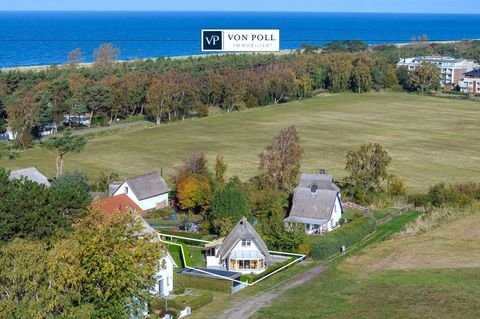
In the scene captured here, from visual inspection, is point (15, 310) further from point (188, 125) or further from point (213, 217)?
point (188, 125)

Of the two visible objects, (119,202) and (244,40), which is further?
(119,202)

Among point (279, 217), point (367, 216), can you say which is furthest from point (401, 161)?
point (279, 217)

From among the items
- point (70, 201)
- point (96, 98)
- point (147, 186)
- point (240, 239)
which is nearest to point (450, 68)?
point (96, 98)

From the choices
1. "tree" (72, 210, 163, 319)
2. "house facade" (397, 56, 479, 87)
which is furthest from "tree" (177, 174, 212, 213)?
"house facade" (397, 56, 479, 87)

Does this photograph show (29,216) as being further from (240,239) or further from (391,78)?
(391,78)

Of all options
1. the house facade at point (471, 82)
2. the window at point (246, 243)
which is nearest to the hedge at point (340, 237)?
the window at point (246, 243)

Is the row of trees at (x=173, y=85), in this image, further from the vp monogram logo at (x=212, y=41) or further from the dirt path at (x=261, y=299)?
the dirt path at (x=261, y=299)
